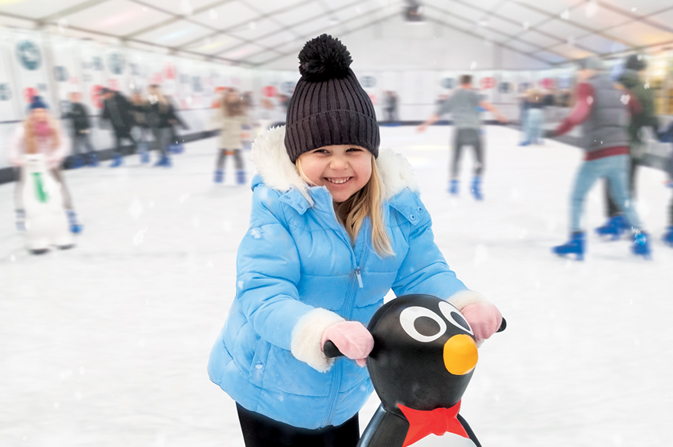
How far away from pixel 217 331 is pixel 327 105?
176 centimetres

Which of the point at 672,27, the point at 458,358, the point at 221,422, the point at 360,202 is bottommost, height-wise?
the point at 221,422

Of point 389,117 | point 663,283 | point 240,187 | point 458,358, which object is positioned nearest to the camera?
point 458,358

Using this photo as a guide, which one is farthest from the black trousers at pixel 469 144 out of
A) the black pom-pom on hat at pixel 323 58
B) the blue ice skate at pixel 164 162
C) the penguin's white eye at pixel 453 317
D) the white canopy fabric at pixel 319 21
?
the blue ice skate at pixel 164 162

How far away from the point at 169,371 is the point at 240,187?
4.20 m

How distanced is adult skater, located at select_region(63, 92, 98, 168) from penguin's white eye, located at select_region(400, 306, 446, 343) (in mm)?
7870

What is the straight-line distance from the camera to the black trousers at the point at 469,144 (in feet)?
16.1

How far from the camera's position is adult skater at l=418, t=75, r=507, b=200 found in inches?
182

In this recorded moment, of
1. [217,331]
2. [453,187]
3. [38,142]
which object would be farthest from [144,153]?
[217,331]

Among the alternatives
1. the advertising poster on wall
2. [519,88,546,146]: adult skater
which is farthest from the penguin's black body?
[519,88,546,146]: adult skater

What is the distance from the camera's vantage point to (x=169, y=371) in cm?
194

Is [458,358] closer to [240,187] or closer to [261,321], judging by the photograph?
[261,321]

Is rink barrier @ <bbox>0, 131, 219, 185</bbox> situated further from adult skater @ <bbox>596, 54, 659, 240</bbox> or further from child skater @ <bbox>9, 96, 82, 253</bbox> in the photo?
adult skater @ <bbox>596, 54, 659, 240</bbox>

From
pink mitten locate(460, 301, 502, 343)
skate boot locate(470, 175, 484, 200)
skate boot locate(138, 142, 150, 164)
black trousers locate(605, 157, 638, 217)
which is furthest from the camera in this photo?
skate boot locate(138, 142, 150, 164)

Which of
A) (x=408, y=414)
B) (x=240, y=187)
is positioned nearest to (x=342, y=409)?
(x=408, y=414)
